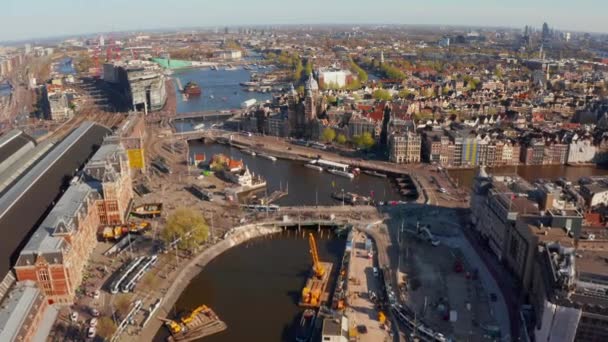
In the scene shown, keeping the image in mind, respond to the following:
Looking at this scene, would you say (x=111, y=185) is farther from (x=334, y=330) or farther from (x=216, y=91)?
(x=216, y=91)

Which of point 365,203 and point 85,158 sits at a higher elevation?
point 85,158

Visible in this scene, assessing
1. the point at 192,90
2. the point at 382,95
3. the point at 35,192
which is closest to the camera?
the point at 35,192

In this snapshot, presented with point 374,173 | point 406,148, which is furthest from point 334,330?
point 406,148

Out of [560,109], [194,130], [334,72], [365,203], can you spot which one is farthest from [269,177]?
[334,72]

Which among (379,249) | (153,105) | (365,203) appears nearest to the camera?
(379,249)

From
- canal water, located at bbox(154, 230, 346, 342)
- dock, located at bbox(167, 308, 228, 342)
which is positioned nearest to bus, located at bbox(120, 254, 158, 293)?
canal water, located at bbox(154, 230, 346, 342)

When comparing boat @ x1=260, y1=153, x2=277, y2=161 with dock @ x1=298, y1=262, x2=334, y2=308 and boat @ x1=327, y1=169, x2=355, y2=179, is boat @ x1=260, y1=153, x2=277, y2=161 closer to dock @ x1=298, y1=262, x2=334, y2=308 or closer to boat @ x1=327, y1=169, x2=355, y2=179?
boat @ x1=327, y1=169, x2=355, y2=179

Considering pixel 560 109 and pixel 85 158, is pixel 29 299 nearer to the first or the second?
pixel 85 158
